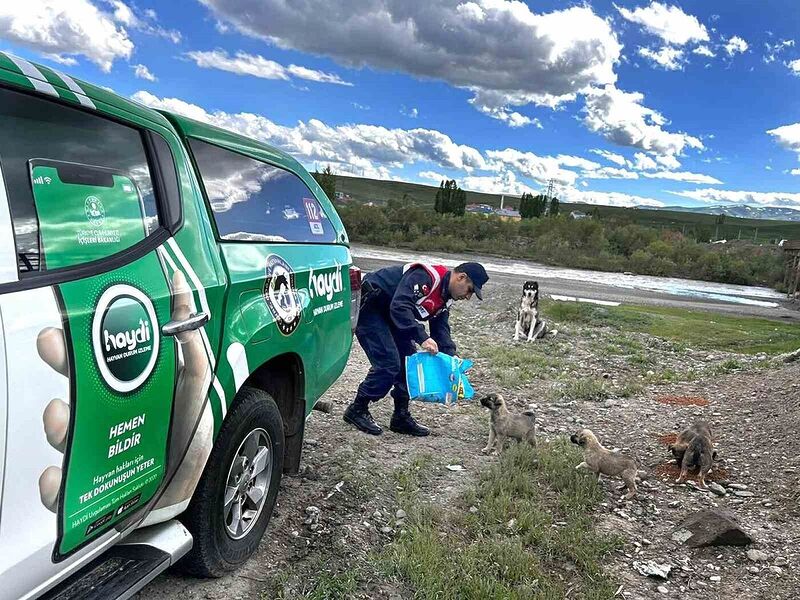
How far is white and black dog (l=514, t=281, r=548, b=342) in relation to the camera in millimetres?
10469

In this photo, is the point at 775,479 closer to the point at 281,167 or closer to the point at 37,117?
the point at 281,167

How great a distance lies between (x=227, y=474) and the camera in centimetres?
279

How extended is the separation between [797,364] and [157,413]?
848 centimetres

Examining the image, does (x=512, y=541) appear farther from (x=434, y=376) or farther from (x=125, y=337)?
(x=125, y=337)

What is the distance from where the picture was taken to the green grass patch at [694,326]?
11250 mm

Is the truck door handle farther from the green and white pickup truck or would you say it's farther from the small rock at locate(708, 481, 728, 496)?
the small rock at locate(708, 481, 728, 496)

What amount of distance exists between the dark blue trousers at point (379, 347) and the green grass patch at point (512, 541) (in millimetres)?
1111

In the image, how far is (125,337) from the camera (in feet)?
6.70

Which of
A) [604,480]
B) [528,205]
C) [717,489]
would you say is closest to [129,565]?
[604,480]

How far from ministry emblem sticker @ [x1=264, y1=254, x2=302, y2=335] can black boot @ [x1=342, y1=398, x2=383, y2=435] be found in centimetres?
238

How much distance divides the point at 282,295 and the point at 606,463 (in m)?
3.00

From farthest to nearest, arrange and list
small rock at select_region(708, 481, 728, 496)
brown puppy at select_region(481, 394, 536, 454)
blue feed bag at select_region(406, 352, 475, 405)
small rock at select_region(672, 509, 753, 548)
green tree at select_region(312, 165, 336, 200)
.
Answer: green tree at select_region(312, 165, 336, 200)
brown puppy at select_region(481, 394, 536, 454)
blue feed bag at select_region(406, 352, 475, 405)
small rock at select_region(708, 481, 728, 496)
small rock at select_region(672, 509, 753, 548)

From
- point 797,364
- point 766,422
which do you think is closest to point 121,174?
point 766,422

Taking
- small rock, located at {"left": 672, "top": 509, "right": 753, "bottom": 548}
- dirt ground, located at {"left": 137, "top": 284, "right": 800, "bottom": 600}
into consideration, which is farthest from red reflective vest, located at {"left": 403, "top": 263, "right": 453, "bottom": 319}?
small rock, located at {"left": 672, "top": 509, "right": 753, "bottom": 548}
